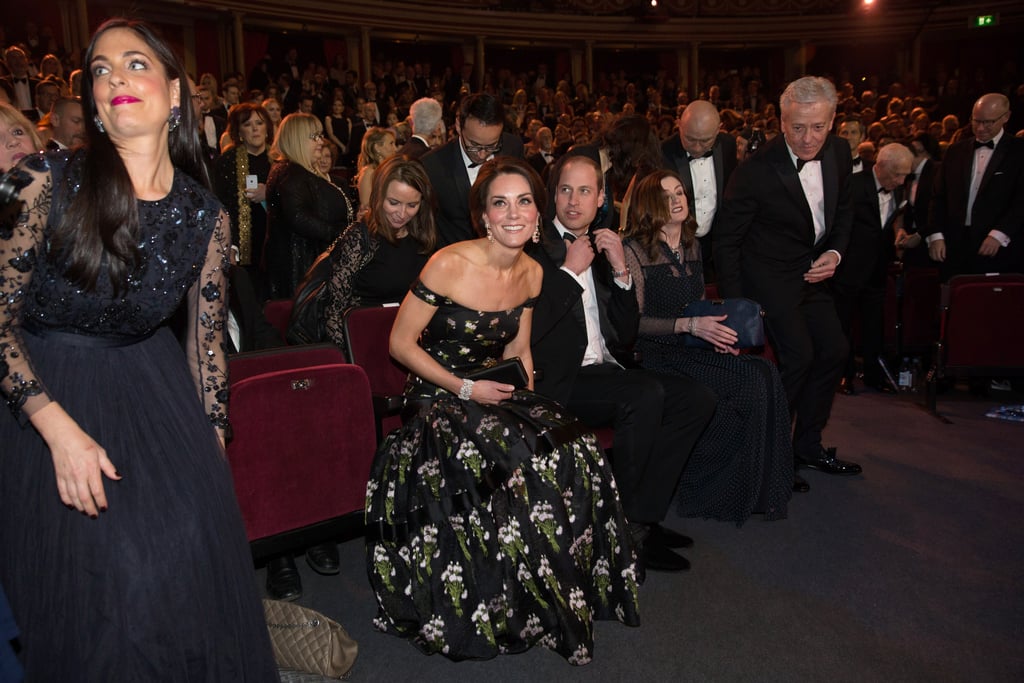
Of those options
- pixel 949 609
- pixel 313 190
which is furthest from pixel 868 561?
pixel 313 190

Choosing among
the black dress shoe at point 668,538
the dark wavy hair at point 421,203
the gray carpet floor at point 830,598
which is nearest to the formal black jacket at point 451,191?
the dark wavy hair at point 421,203

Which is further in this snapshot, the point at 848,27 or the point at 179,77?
the point at 848,27

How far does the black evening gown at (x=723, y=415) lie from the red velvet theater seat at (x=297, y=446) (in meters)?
1.46

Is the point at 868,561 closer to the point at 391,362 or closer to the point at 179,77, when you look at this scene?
the point at 391,362

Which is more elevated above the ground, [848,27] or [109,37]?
[848,27]

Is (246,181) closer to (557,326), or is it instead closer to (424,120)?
(424,120)

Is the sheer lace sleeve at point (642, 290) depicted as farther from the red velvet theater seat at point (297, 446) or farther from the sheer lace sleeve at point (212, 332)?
the sheer lace sleeve at point (212, 332)

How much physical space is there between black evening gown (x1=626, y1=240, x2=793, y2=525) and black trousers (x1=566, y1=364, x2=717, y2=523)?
0.93 ft

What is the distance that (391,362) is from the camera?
11.0 ft

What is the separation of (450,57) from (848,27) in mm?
8777

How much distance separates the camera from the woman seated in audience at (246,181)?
4934 millimetres

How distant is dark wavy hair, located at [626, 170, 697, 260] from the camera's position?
11.8ft

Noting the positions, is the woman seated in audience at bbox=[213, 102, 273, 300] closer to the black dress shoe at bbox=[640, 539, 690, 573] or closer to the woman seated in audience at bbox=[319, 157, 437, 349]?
the woman seated in audience at bbox=[319, 157, 437, 349]

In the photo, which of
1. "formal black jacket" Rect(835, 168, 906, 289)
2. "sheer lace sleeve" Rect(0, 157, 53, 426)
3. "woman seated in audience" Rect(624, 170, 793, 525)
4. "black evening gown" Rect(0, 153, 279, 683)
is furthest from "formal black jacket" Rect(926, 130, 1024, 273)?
"sheer lace sleeve" Rect(0, 157, 53, 426)
